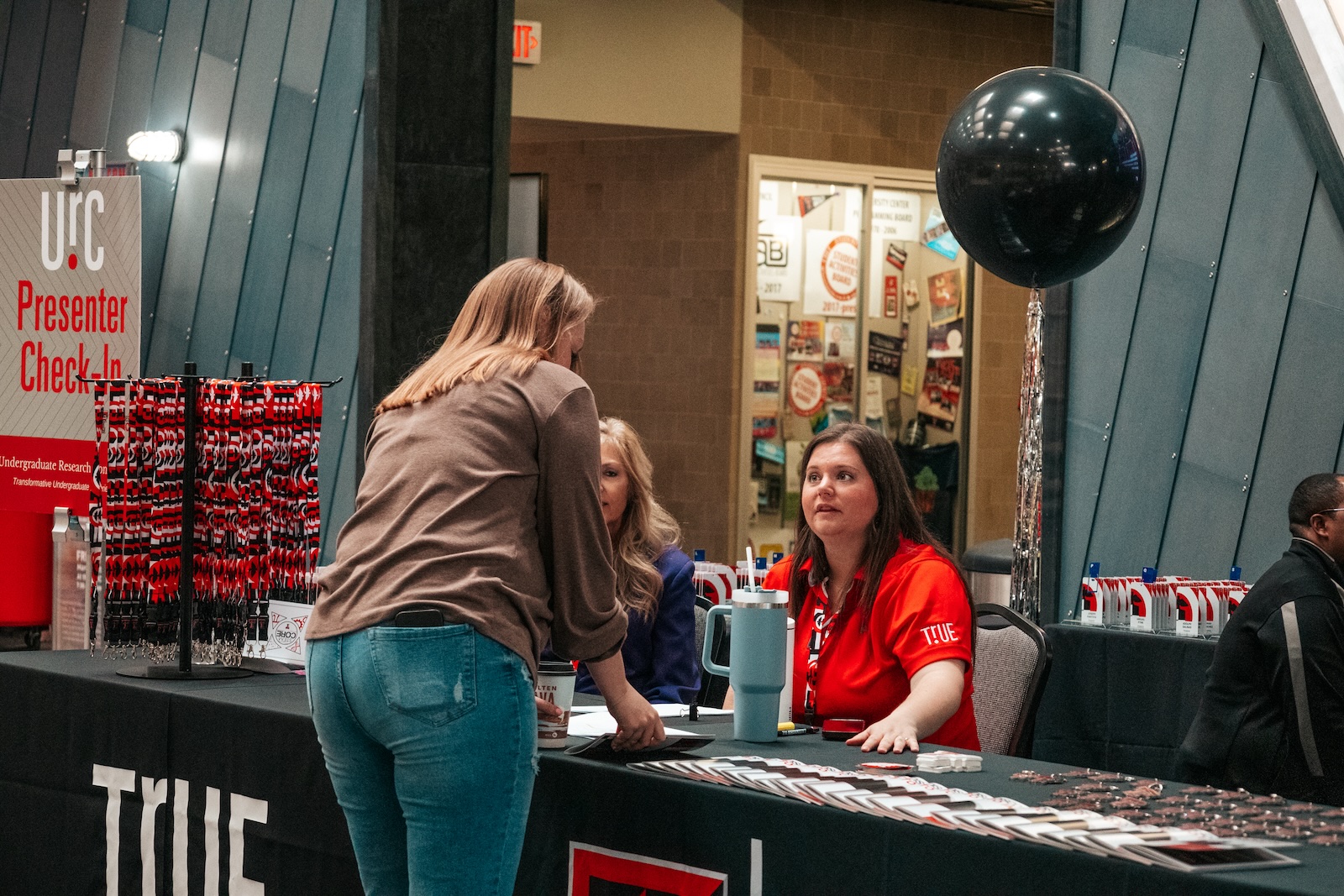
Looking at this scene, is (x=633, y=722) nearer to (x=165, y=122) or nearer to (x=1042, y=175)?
(x=1042, y=175)

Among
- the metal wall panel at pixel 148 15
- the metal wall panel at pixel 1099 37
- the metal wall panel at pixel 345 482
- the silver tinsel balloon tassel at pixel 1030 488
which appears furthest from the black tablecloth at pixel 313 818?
the metal wall panel at pixel 1099 37

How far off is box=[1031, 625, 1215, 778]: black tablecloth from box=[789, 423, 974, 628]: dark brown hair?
1.72 m

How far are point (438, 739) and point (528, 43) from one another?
7371 millimetres

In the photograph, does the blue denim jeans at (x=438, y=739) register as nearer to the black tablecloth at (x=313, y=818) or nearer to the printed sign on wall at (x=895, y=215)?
the black tablecloth at (x=313, y=818)

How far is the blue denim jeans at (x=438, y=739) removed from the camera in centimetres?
230

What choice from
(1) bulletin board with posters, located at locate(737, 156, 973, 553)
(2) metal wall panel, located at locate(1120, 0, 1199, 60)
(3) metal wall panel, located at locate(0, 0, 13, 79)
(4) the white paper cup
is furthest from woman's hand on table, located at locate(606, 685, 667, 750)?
(1) bulletin board with posters, located at locate(737, 156, 973, 553)

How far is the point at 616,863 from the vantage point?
2570 mm

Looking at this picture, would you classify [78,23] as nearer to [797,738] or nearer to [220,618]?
[220,618]

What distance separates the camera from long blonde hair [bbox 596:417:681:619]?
12.3ft

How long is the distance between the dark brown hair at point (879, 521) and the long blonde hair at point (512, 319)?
0.79 m

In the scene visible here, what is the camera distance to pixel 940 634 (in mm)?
3018

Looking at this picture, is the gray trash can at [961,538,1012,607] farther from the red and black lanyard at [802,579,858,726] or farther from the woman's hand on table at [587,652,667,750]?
the woman's hand on table at [587,652,667,750]

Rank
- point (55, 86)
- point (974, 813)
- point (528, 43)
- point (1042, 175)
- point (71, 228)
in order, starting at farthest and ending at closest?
1. point (528, 43)
2. point (55, 86)
3. point (71, 228)
4. point (1042, 175)
5. point (974, 813)

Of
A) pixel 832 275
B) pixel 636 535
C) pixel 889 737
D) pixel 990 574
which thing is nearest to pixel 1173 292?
pixel 990 574
